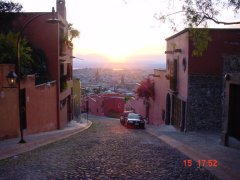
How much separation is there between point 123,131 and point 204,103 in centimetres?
604

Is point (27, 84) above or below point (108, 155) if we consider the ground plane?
above

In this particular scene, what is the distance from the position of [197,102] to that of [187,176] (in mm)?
15479

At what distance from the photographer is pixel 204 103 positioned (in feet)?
83.5

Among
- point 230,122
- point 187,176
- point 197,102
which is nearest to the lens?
point 187,176

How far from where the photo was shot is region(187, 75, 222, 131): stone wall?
25.2 meters

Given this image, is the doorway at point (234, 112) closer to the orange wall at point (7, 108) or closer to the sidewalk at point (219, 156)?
the sidewalk at point (219, 156)

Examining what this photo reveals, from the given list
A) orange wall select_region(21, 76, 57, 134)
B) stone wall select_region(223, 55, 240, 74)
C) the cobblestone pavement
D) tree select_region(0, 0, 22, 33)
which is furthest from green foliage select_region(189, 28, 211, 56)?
tree select_region(0, 0, 22, 33)

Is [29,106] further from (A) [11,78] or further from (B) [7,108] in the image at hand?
(A) [11,78]

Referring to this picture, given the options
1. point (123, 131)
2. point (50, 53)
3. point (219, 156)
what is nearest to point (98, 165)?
point (219, 156)

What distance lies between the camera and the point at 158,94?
39.5 metres

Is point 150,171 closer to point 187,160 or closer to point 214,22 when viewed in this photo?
point 187,160

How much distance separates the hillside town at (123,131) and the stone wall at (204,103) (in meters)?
0.06

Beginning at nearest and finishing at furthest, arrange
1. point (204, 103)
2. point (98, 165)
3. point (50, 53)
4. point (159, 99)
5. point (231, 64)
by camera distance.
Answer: point (98, 165) → point (231, 64) → point (204, 103) → point (50, 53) → point (159, 99)

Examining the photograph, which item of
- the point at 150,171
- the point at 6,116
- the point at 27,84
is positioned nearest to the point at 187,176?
the point at 150,171
